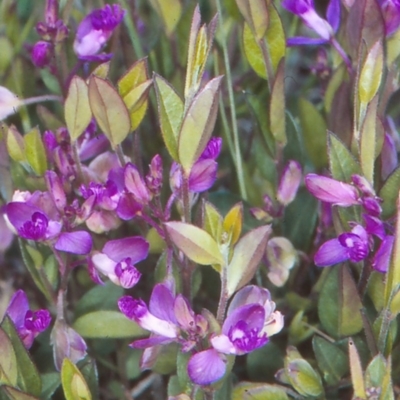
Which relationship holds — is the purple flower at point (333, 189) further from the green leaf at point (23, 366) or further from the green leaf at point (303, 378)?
the green leaf at point (23, 366)

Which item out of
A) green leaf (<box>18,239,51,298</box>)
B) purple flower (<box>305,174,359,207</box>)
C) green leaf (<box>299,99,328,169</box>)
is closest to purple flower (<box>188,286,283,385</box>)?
purple flower (<box>305,174,359,207</box>)

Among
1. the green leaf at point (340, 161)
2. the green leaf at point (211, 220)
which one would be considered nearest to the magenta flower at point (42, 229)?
the green leaf at point (211, 220)

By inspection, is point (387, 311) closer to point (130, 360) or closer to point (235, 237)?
point (235, 237)

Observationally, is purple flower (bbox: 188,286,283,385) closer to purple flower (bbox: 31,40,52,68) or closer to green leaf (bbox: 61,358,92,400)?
green leaf (bbox: 61,358,92,400)

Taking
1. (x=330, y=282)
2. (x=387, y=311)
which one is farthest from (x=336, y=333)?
(x=387, y=311)

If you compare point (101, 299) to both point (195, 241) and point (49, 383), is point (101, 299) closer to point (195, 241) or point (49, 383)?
point (49, 383)

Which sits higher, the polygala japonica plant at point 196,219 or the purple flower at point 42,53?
the purple flower at point 42,53
